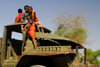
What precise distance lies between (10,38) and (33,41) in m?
1.16

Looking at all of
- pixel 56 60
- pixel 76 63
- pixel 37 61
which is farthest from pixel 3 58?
pixel 76 63

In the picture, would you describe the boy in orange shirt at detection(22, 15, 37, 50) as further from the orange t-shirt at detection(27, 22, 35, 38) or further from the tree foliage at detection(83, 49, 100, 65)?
the tree foliage at detection(83, 49, 100, 65)

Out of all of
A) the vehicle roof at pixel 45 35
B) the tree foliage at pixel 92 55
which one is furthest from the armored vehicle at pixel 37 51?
the tree foliage at pixel 92 55

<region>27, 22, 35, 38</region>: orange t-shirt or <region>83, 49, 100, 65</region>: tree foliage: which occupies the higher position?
<region>27, 22, 35, 38</region>: orange t-shirt

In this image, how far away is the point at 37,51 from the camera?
4.45 meters

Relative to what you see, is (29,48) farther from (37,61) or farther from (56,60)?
(56,60)

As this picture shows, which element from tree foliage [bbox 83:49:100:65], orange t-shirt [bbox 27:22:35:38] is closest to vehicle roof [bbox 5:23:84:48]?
orange t-shirt [bbox 27:22:35:38]

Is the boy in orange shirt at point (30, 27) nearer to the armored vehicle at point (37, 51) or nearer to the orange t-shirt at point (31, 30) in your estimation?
the orange t-shirt at point (31, 30)

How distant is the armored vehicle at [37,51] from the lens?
4.19 meters

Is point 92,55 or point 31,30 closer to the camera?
point 31,30

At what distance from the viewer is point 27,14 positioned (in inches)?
207

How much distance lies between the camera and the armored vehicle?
4188 mm

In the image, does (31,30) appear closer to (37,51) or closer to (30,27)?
(30,27)

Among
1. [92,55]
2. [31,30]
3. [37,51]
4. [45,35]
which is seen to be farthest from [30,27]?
[92,55]
